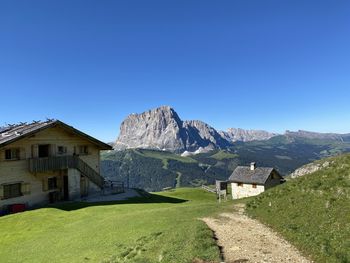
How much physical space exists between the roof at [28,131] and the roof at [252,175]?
36937 mm

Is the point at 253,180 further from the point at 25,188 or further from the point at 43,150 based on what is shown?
the point at 25,188

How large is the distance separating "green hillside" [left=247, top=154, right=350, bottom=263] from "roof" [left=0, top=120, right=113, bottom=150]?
30.5 metres

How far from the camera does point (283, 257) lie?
15070 mm

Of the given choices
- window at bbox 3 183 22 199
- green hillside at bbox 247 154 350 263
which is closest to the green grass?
green hillside at bbox 247 154 350 263

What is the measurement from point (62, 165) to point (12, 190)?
714 cm

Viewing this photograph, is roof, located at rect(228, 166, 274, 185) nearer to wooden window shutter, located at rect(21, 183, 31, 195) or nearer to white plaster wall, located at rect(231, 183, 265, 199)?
white plaster wall, located at rect(231, 183, 265, 199)

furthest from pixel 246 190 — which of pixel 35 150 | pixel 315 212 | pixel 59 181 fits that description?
pixel 315 212

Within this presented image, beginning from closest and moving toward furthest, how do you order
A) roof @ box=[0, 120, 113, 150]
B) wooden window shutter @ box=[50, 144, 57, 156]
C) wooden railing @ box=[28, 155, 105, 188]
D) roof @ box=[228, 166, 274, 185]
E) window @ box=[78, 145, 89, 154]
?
roof @ box=[0, 120, 113, 150]
wooden railing @ box=[28, 155, 105, 188]
wooden window shutter @ box=[50, 144, 57, 156]
window @ box=[78, 145, 89, 154]
roof @ box=[228, 166, 274, 185]

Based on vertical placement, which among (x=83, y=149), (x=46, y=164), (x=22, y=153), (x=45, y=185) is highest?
(x=83, y=149)

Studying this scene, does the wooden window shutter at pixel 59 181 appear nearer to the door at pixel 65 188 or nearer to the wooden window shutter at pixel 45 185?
the door at pixel 65 188

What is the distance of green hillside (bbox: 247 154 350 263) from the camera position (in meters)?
15.6

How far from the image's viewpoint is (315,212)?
20.7 meters

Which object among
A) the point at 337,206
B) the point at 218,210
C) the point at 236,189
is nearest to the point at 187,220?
the point at 218,210

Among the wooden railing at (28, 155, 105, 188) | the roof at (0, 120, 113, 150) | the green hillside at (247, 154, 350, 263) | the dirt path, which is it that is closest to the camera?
the dirt path
